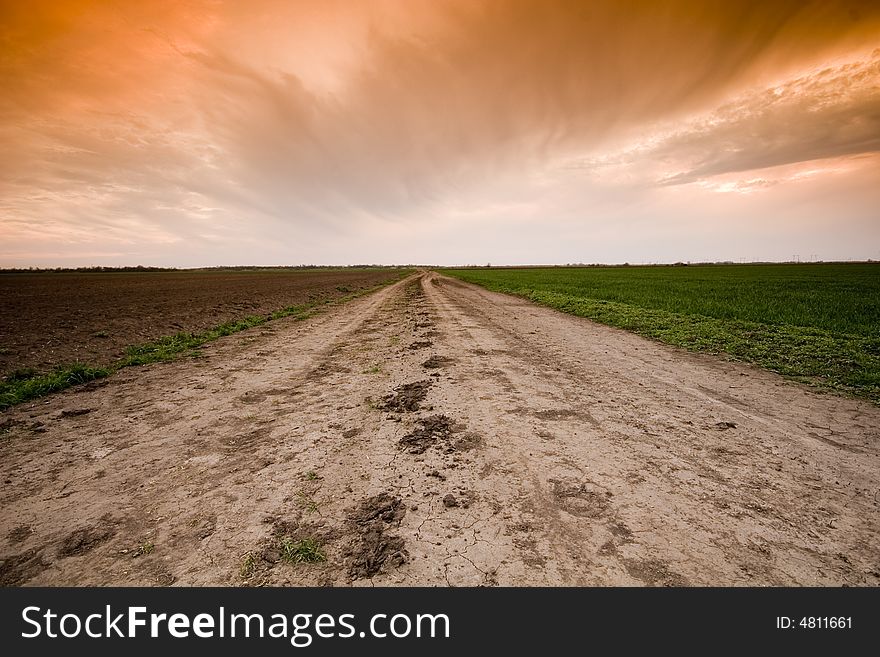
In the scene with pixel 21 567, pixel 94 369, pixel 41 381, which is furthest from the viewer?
pixel 94 369

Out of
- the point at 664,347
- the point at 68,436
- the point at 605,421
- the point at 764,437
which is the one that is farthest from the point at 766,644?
the point at 664,347

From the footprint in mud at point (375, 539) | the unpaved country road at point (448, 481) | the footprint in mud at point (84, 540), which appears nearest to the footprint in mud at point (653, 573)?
the unpaved country road at point (448, 481)

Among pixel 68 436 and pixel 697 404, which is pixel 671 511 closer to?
Result: pixel 697 404

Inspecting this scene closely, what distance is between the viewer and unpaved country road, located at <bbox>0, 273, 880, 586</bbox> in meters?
2.44

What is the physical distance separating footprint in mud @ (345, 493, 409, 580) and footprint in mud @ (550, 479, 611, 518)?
1.40m

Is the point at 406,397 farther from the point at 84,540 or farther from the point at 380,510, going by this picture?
the point at 84,540

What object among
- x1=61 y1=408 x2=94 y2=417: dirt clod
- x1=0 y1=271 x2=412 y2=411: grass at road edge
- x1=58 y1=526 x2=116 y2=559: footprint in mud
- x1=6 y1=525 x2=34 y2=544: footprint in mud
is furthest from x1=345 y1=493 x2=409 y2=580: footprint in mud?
x1=0 y1=271 x2=412 y2=411: grass at road edge

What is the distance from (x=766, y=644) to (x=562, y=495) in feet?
4.63

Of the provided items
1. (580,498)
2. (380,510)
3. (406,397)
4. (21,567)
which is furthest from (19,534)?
(580,498)

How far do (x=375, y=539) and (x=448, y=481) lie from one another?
948 millimetres

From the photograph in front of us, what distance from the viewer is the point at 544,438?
428cm

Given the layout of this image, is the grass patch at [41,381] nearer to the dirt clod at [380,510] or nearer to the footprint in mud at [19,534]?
the footprint in mud at [19,534]

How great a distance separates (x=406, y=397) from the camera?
5.75m

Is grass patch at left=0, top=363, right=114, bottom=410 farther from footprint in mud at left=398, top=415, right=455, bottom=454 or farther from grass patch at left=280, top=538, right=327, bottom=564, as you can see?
footprint in mud at left=398, top=415, right=455, bottom=454
